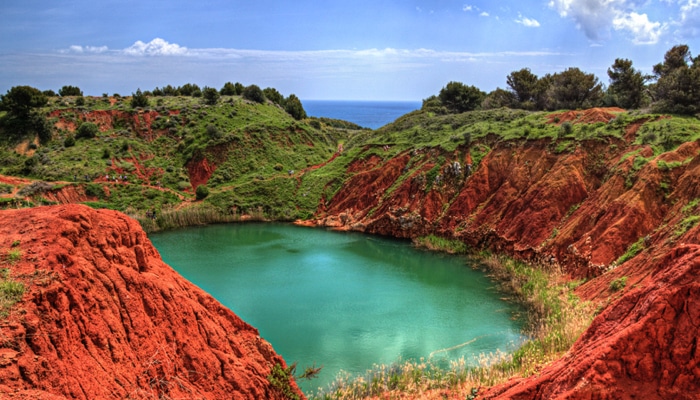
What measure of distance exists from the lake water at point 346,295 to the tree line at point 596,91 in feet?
70.8

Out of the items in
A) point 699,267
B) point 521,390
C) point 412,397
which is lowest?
point 412,397

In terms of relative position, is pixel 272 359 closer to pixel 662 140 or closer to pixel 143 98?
pixel 662 140

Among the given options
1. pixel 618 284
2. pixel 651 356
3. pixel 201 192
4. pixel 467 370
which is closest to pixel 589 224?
pixel 618 284

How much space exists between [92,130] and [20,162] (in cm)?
885

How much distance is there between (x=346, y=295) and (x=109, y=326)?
16871 mm

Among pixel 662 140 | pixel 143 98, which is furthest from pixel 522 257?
pixel 143 98

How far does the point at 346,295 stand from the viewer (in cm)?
2767

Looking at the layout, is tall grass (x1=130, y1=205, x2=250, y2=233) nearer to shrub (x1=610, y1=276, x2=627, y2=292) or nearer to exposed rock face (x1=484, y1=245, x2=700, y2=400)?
shrub (x1=610, y1=276, x2=627, y2=292)

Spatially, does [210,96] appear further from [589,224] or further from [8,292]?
[8,292]

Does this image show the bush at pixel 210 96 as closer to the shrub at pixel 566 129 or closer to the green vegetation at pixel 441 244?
the green vegetation at pixel 441 244

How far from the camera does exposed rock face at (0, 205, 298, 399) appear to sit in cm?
1030

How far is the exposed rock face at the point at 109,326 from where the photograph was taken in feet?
33.8

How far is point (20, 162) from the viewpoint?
1972 inches

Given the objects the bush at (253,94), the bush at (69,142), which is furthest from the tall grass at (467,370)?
the bush at (253,94)
